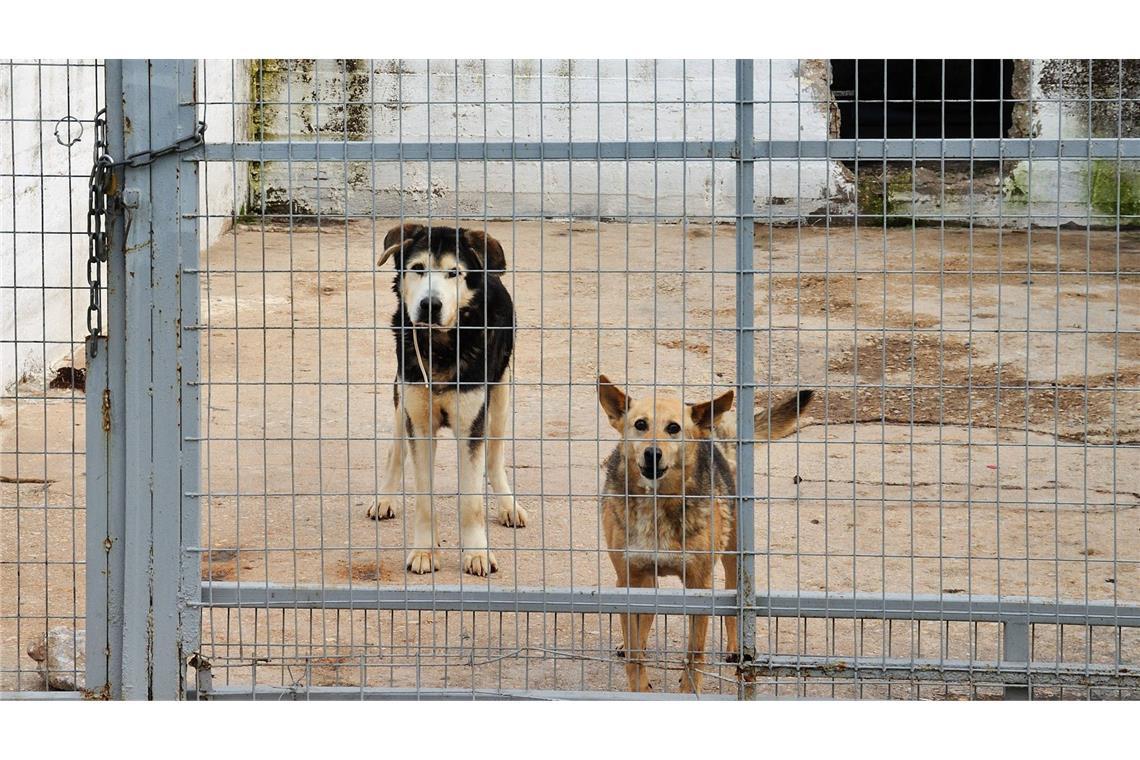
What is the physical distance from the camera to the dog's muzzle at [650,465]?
5108 mm

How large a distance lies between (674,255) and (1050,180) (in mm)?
4131

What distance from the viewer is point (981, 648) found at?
5.57 meters

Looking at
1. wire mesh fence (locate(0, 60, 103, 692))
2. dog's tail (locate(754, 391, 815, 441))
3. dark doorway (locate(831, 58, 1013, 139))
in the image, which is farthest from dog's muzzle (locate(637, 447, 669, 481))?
dark doorway (locate(831, 58, 1013, 139))

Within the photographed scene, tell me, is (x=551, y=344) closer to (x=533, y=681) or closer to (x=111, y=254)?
(x=533, y=681)

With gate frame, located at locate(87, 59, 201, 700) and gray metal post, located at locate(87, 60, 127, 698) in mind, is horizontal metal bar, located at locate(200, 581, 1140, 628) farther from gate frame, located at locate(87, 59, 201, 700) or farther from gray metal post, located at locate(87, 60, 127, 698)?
gray metal post, located at locate(87, 60, 127, 698)

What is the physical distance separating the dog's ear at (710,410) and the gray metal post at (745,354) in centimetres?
30

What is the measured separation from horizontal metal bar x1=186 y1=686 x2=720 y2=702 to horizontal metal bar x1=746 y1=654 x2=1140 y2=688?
242 mm

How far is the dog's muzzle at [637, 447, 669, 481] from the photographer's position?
5.11m

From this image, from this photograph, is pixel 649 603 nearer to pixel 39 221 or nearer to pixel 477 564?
pixel 477 564

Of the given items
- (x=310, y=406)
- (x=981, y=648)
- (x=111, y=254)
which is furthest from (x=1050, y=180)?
(x=111, y=254)

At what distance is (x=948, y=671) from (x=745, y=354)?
4.22 feet

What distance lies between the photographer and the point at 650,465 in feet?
17.1

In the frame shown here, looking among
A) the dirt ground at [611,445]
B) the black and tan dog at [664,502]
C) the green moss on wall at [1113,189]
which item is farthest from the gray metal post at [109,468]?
the green moss on wall at [1113,189]

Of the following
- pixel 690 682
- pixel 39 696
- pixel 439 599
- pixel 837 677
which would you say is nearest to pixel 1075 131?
pixel 690 682
